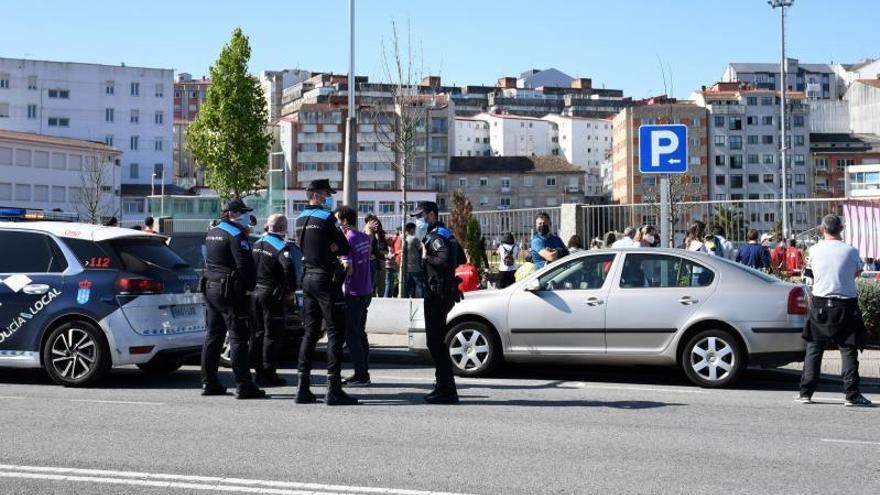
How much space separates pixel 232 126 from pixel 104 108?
4930 cm

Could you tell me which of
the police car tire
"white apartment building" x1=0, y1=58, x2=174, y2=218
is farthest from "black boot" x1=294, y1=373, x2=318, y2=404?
"white apartment building" x1=0, y1=58, x2=174, y2=218

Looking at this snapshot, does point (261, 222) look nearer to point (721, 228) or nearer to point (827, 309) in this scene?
point (721, 228)

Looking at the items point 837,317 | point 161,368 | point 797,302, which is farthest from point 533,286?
point 161,368

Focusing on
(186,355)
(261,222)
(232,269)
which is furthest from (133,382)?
(261,222)

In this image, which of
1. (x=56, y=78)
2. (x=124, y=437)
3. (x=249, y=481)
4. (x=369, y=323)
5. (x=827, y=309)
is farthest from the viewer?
(x=56, y=78)

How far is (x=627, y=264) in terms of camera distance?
12.2m

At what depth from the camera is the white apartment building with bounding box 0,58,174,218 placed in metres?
106

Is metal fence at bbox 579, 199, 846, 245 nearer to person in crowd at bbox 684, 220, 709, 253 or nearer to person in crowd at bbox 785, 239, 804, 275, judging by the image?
person in crowd at bbox 785, 239, 804, 275

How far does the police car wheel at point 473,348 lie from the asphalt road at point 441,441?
1.85 feet

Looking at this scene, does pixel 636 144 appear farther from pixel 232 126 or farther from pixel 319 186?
pixel 319 186

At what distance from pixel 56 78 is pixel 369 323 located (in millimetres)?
97537

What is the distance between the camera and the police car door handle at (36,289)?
37.5ft

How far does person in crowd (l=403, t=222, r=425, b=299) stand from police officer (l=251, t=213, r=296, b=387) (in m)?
8.04

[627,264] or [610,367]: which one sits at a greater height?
[627,264]
